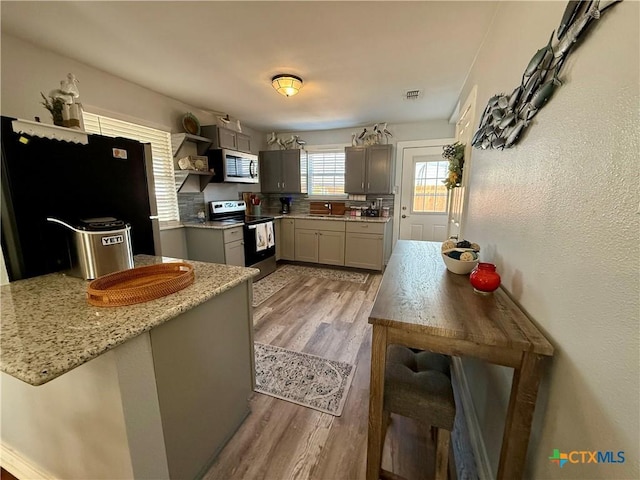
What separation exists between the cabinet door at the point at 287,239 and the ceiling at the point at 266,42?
6.90 feet

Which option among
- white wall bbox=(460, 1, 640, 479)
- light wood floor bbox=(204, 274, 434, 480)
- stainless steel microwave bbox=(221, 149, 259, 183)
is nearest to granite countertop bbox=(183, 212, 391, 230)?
stainless steel microwave bbox=(221, 149, 259, 183)

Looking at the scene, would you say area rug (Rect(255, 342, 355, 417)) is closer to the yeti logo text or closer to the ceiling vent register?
the yeti logo text

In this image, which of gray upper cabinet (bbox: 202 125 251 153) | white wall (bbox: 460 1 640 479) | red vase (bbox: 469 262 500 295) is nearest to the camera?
white wall (bbox: 460 1 640 479)

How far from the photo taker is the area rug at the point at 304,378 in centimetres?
171

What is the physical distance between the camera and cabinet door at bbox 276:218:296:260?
15.2ft

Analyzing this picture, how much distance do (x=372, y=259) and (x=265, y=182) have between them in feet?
8.17

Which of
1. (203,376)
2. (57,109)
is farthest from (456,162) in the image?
(57,109)

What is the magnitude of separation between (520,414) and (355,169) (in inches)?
156

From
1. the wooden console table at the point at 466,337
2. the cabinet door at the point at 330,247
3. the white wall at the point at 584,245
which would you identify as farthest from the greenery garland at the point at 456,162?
the cabinet door at the point at 330,247

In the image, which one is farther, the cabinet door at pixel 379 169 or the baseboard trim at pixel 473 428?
the cabinet door at pixel 379 169

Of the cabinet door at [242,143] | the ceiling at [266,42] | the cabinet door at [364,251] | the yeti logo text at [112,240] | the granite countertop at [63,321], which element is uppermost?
the ceiling at [266,42]

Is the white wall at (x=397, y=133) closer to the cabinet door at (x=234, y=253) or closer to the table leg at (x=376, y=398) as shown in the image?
the cabinet door at (x=234, y=253)

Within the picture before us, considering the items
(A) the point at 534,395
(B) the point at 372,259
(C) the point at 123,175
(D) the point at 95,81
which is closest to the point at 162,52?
(D) the point at 95,81

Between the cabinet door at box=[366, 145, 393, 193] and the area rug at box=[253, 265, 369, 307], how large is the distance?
1.48 m
